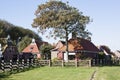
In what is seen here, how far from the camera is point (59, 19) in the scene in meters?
61.5

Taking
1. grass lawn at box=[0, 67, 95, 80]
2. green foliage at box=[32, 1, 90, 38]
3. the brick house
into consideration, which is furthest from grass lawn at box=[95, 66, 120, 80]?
the brick house

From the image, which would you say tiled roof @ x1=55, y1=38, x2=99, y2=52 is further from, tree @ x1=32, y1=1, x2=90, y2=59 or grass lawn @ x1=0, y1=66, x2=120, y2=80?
grass lawn @ x1=0, y1=66, x2=120, y2=80

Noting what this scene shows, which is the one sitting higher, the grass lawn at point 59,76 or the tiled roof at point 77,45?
the tiled roof at point 77,45

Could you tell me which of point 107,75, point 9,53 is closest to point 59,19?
point 9,53

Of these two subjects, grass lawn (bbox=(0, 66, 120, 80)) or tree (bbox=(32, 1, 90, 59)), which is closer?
grass lawn (bbox=(0, 66, 120, 80))

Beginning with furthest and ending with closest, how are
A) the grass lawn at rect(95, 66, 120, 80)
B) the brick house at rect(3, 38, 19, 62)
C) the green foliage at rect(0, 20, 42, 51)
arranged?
the green foliage at rect(0, 20, 42, 51)
the brick house at rect(3, 38, 19, 62)
the grass lawn at rect(95, 66, 120, 80)

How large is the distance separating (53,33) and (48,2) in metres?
6.03

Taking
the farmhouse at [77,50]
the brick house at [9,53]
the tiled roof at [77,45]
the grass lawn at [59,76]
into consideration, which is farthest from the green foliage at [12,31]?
the grass lawn at [59,76]

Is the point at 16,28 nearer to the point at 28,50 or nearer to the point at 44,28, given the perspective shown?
the point at 28,50

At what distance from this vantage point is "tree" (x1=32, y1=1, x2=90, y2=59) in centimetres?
6194

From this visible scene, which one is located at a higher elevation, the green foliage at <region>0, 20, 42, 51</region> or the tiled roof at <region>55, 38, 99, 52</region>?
the green foliage at <region>0, 20, 42, 51</region>

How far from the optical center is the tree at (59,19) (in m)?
61.9

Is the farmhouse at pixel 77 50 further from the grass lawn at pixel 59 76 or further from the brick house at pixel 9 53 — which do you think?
the grass lawn at pixel 59 76

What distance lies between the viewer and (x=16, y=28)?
125 metres
